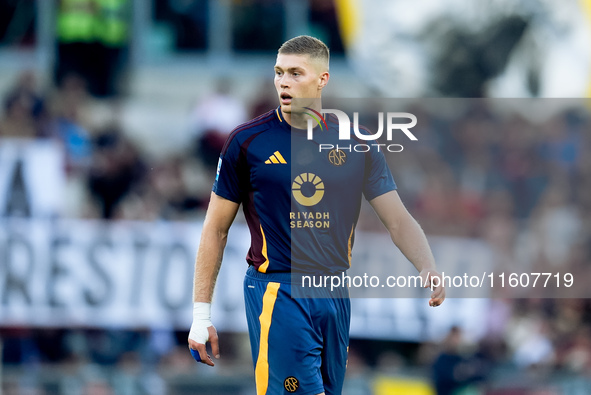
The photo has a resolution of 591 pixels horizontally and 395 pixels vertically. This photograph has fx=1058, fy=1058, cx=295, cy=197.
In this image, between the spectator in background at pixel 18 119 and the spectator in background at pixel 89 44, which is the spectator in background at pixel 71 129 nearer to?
the spectator in background at pixel 18 119

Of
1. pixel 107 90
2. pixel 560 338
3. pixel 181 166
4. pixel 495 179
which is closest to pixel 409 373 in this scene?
pixel 560 338

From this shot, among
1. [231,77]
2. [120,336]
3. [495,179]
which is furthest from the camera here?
[231,77]

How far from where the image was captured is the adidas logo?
620 cm

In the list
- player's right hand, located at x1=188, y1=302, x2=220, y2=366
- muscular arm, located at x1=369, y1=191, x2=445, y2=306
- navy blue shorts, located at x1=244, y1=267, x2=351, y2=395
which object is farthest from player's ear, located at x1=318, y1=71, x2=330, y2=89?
player's right hand, located at x1=188, y1=302, x2=220, y2=366

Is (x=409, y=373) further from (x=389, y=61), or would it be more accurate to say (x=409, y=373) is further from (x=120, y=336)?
(x=389, y=61)

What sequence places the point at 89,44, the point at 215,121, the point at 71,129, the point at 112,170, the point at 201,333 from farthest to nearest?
1. the point at 89,44
2. the point at 215,121
3. the point at 71,129
4. the point at 112,170
5. the point at 201,333

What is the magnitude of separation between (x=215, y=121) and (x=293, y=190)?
816cm

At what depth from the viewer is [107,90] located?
14.9 metres

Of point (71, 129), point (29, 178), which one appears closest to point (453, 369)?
point (29, 178)

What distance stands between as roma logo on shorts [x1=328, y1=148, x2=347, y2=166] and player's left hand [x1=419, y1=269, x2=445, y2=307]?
0.82m

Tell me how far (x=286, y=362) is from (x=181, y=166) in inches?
326

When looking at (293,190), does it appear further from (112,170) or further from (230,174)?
(112,170)

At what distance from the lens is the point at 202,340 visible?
20.6 ft

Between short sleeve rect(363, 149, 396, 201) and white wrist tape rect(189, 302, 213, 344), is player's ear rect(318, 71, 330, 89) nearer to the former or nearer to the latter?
short sleeve rect(363, 149, 396, 201)
